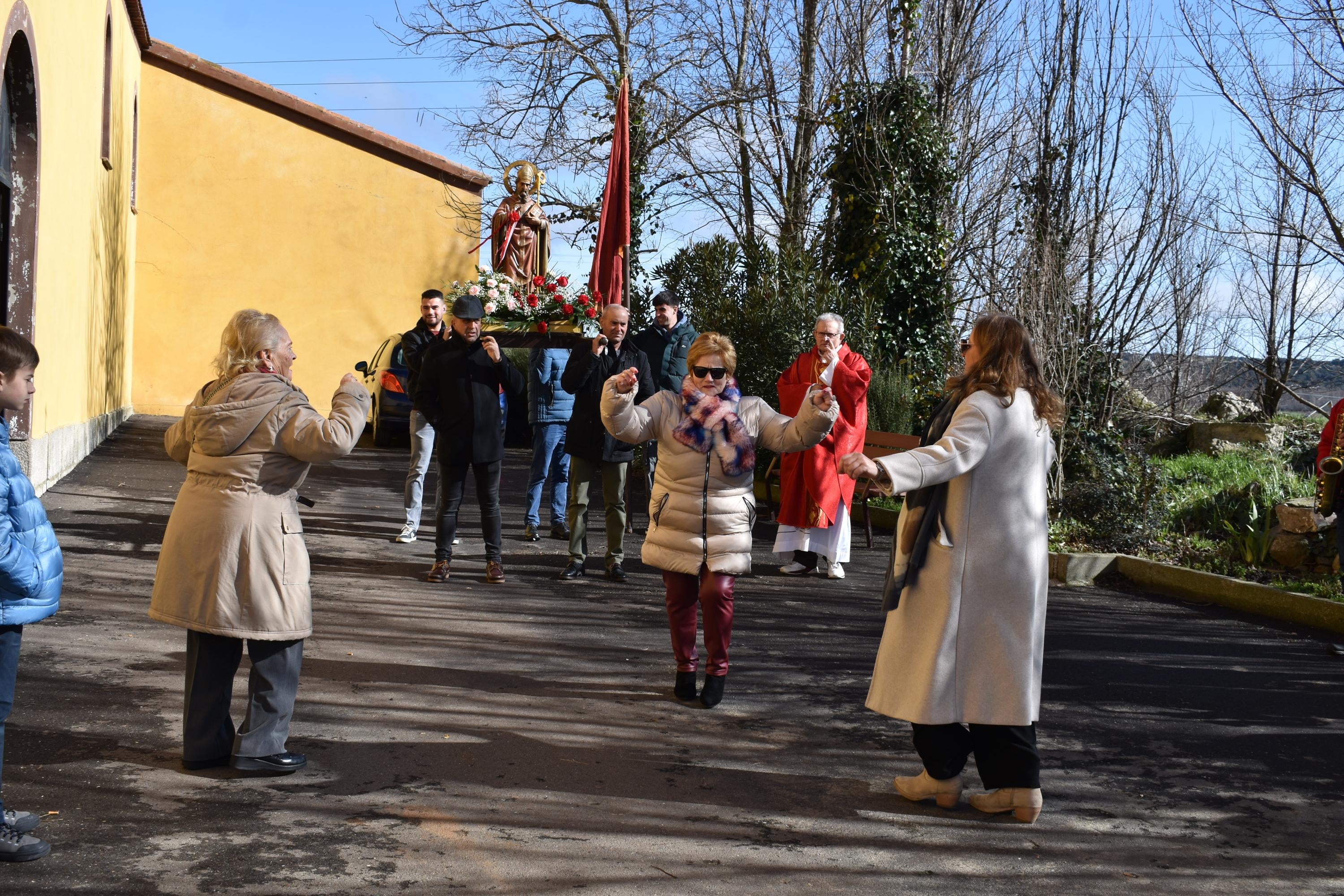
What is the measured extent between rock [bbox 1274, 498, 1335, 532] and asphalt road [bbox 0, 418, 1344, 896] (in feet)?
8.01

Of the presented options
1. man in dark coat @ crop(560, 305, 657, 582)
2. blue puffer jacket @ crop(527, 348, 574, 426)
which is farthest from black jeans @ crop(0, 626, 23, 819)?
blue puffer jacket @ crop(527, 348, 574, 426)

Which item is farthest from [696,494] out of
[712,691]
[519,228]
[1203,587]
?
[519,228]

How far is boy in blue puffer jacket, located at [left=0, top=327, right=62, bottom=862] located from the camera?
3.66 meters

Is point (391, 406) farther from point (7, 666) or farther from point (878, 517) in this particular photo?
point (7, 666)

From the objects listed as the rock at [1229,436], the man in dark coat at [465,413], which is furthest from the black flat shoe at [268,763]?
the rock at [1229,436]

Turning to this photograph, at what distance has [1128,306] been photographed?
1305 cm

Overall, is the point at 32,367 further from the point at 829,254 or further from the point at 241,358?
the point at 829,254

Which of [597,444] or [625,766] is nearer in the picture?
[625,766]

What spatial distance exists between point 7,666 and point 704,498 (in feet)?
10.3

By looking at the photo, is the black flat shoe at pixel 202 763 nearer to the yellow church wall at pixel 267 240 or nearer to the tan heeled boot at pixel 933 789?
the tan heeled boot at pixel 933 789

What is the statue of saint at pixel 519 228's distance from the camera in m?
20.6

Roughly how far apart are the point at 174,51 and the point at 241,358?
21.3m

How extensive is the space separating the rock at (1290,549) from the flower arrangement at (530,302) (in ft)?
27.1

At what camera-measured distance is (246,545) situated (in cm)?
446
